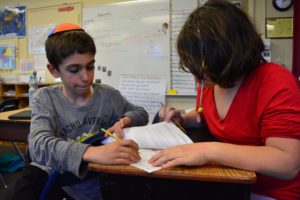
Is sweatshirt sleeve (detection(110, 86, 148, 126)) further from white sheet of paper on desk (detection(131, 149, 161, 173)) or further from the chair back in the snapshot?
the chair back

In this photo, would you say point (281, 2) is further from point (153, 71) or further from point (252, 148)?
point (252, 148)

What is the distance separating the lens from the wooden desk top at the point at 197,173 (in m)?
0.55

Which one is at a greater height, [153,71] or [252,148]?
[153,71]

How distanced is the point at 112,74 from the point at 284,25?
210cm

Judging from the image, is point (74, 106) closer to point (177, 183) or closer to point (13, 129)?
point (177, 183)

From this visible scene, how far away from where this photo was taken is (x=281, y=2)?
2891 millimetres

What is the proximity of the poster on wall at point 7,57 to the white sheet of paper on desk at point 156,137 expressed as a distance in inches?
161

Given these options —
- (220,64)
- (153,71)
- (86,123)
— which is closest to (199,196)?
(220,64)

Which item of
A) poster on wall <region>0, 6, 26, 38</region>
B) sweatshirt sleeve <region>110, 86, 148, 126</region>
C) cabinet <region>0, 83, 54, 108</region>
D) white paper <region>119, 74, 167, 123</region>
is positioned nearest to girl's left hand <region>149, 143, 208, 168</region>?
sweatshirt sleeve <region>110, 86, 148, 126</region>

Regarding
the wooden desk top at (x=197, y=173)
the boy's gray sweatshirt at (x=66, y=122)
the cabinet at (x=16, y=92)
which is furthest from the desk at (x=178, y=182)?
the cabinet at (x=16, y=92)

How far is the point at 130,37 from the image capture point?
3.43 m

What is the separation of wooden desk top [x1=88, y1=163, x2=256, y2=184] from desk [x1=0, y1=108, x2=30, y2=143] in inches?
56.6

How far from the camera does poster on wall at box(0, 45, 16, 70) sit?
4316 mm

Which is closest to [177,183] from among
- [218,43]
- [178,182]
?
[178,182]
